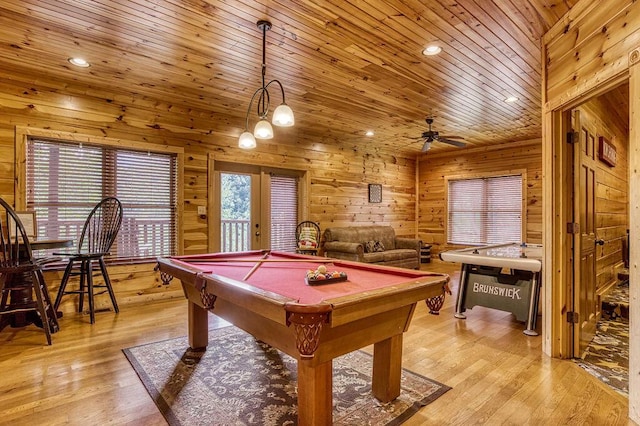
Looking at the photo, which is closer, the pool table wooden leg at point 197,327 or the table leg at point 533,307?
the pool table wooden leg at point 197,327

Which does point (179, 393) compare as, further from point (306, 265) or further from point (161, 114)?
point (161, 114)

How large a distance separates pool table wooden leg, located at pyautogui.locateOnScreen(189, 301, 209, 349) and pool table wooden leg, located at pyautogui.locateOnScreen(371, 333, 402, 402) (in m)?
1.51

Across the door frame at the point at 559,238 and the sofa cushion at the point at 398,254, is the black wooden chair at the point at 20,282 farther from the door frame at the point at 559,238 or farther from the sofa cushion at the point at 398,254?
the sofa cushion at the point at 398,254

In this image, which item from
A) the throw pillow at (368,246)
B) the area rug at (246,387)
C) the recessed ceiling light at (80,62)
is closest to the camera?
the area rug at (246,387)

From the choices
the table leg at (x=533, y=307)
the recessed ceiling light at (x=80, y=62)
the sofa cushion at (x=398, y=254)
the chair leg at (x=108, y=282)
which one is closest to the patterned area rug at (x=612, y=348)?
the table leg at (x=533, y=307)

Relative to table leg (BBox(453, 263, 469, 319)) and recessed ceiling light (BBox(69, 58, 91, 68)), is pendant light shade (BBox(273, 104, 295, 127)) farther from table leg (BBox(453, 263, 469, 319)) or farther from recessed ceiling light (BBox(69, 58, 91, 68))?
table leg (BBox(453, 263, 469, 319))

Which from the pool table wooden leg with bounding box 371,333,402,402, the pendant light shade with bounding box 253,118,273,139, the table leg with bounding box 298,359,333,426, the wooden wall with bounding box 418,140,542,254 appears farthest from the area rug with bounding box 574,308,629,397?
the wooden wall with bounding box 418,140,542,254

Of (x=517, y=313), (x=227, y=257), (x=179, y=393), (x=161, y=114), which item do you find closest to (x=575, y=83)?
(x=517, y=313)

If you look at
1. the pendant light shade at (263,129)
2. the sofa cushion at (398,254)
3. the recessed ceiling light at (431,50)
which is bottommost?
the sofa cushion at (398,254)

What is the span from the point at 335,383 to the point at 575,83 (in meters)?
2.76

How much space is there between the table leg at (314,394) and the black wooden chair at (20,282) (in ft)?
8.61

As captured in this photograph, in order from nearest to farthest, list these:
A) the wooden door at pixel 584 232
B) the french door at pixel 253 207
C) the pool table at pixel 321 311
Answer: the pool table at pixel 321 311
the wooden door at pixel 584 232
the french door at pixel 253 207

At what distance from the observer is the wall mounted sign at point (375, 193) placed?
7.46 m

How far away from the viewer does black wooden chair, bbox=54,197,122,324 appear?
12.2ft
